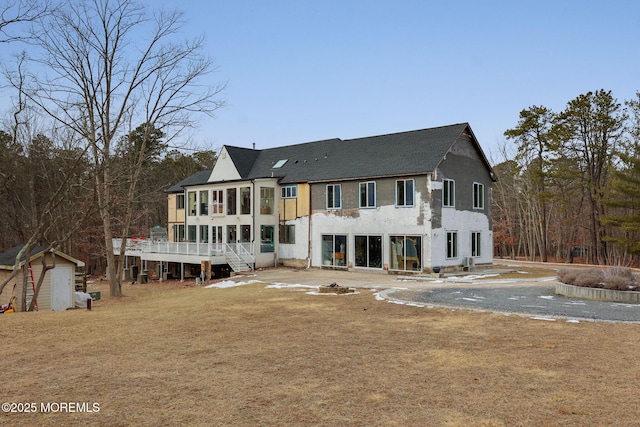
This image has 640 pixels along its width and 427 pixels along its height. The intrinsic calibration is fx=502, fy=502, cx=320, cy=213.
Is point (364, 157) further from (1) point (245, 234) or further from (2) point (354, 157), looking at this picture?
(1) point (245, 234)

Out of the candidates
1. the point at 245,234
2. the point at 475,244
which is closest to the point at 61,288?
the point at 245,234

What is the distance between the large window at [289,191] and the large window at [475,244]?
36.7 ft

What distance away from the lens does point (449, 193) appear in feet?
89.8

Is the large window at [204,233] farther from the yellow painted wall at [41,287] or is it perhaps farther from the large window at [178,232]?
the yellow painted wall at [41,287]

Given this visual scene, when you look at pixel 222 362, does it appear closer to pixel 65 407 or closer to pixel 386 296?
pixel 65 407

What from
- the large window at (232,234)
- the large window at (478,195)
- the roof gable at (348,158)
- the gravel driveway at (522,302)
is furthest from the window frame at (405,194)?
the large window at (232,234)

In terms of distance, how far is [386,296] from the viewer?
1688cm

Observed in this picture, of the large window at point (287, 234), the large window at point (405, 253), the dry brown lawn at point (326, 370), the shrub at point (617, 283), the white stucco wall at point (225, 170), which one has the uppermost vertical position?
the white stucco wall at point (225, 170)

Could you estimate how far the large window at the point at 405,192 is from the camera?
87.3 ft

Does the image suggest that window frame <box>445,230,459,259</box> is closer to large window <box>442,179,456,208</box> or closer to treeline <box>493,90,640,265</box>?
large window <box>442,179,456,208</box>

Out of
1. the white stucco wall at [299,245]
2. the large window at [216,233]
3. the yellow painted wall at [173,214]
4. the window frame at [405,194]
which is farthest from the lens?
the yellow painted wall at [173,214]

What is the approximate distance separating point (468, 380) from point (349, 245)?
21.7 metres

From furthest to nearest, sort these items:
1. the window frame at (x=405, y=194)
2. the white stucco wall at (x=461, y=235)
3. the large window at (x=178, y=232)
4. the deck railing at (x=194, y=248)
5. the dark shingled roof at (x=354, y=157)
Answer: the large window at (x=178, y=232)
the deck railing at (x=194, y=248)
the dark shingled roof at (x=354, y=157)
the window frame at (x=405, y=194)
the white stucco wall at (x=461, y=235)

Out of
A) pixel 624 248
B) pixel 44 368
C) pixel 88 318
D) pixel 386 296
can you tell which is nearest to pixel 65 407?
pixel 44 368
